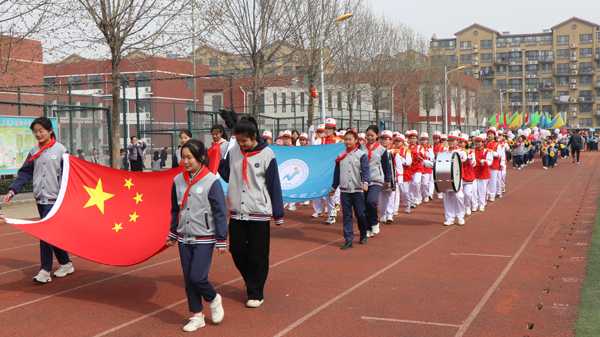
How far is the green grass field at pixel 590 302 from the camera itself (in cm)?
627

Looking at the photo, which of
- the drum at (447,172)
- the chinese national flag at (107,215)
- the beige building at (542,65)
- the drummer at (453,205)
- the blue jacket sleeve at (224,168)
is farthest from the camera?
the beige building at (542,65)

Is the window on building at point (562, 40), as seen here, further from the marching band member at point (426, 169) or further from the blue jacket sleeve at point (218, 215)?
the blue jacket sleeve at point (218, 215)

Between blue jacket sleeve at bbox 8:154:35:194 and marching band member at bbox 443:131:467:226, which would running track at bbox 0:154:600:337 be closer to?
marching band member at bbox 443:131:467:226

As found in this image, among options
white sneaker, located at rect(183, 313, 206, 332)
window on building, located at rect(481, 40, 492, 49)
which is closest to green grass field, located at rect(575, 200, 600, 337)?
white sneaker, located at rect(183, 313, 206, 332)

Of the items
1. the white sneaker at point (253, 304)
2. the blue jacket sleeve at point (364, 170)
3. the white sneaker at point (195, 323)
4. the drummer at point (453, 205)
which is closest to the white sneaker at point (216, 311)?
the white sneaker at point (195, 323)

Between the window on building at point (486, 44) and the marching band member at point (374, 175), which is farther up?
the window on building at point (486, 44)

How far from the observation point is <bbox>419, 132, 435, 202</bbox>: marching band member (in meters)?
17.0

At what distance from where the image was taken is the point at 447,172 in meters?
13.3

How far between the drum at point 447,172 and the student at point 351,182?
273cm

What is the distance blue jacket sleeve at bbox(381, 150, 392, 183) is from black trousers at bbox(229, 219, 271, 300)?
212 inches

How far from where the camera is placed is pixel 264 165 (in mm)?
7301

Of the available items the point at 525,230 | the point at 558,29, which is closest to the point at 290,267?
the point at 525,230

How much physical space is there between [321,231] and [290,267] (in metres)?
3.64

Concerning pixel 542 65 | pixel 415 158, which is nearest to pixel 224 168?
pixel 415 158
